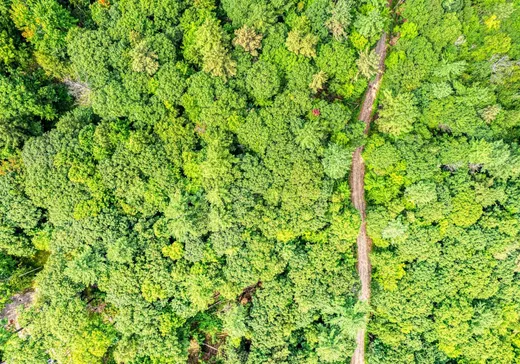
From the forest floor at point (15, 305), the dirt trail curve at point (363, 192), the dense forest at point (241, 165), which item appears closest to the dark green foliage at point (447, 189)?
the dense forest at point (241, 165)

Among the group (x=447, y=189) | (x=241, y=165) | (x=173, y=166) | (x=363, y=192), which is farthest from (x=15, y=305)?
(x=447, y=189)

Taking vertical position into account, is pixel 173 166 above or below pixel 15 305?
above

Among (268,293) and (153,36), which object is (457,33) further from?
(268,293)

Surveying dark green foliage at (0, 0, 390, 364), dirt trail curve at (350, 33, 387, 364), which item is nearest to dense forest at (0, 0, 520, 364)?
dark green foliage at (0, 0, 390, 364)

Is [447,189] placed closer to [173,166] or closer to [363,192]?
[363,192]

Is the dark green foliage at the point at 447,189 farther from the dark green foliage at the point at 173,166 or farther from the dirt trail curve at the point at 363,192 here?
the dark green foliage at the point at 173,166

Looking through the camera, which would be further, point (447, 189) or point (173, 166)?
point (447, 189)

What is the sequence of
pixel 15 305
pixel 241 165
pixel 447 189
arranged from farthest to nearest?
pixel 15 305 → pixel 447 189 → pixel 241 165
